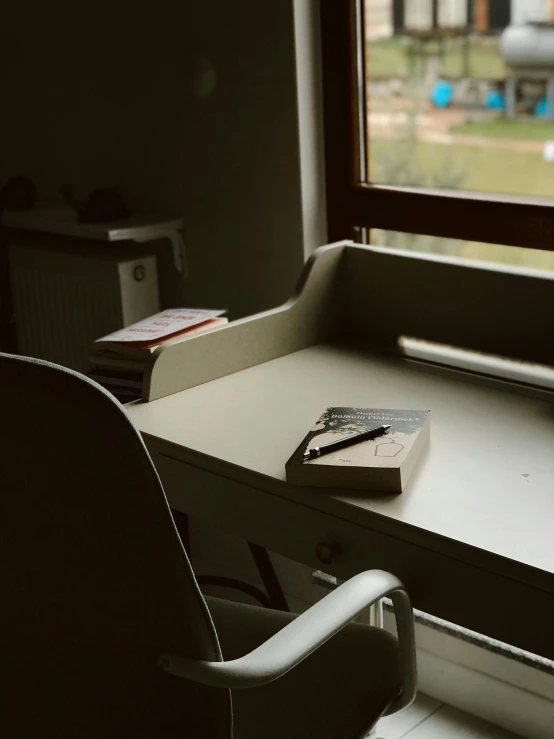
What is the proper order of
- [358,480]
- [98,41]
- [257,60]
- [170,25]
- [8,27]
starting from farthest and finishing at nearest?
[8,27], [98,41], [170,25], [257,60], [358,480]

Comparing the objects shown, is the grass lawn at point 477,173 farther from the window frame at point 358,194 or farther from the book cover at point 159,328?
the book cover at point 159,328

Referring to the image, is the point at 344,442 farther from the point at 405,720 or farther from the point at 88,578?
the point at 405,720

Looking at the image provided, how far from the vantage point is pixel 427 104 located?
2115mm

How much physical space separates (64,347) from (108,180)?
0.49 metres

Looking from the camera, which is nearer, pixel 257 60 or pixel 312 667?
pixel 312 667

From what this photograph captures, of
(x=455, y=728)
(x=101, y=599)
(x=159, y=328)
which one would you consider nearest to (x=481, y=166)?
(x=159, y=328)

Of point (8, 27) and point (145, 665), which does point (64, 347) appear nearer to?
point (8, 27)

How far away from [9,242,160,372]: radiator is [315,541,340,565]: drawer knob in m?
1.33

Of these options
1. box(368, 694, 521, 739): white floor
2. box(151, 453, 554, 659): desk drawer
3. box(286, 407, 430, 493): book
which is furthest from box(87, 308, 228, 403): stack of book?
box(368, 694, 521, 739): white floor

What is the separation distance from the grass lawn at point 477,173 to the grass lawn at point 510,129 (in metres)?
0.03

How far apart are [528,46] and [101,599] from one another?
1488 millimetres

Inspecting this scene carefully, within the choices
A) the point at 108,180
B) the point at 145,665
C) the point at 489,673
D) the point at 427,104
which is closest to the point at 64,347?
the point at 108,180

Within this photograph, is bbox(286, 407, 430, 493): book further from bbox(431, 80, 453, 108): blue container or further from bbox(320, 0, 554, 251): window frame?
bbox(431, 80, 453, 108): blue container

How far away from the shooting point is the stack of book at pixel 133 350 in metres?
1.73
